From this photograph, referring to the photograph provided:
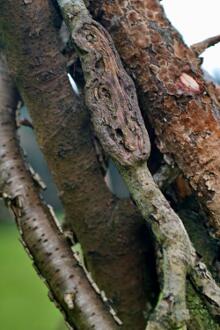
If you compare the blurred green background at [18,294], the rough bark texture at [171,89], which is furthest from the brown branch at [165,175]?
the blurred green background at [18,294]

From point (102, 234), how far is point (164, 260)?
0.15m

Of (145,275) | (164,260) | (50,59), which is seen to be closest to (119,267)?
(145,275)

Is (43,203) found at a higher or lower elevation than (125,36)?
lower

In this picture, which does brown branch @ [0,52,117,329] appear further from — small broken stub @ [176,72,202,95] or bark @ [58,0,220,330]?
small broken stub @ [176,72,202,95]

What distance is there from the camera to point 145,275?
73 centimetres

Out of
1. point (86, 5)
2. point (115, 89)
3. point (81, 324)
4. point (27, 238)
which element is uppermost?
point (86, 5)

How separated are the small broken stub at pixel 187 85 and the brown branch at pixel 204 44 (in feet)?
0.22

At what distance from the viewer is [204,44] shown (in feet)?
2.37

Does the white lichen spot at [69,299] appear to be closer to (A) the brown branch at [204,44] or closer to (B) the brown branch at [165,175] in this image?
(B) the brown branch at [165,175]

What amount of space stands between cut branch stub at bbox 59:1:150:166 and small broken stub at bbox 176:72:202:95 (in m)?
0.06

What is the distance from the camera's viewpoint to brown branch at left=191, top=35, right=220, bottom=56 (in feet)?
2.33

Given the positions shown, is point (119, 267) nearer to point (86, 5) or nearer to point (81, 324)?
point (81, 324)

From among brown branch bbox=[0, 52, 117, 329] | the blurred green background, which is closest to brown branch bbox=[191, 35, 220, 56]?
brown branch bbox=[0, 52, 117, 329]

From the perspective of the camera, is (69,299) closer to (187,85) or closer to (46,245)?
(46,245)
